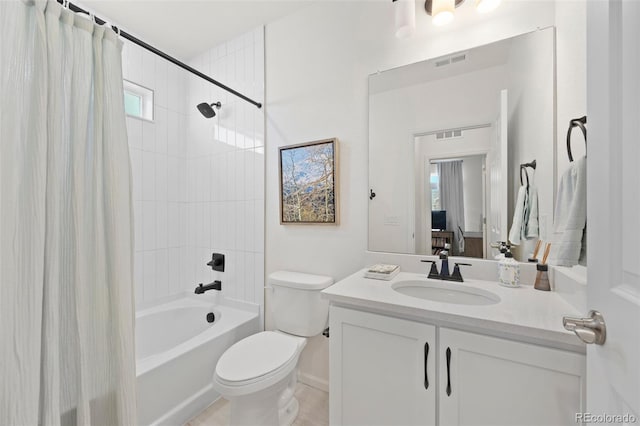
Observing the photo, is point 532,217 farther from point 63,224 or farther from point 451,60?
point 63,224

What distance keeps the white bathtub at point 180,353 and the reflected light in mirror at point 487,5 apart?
7.82 ft

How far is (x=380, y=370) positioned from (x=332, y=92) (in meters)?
1.65

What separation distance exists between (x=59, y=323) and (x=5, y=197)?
15.5 inches

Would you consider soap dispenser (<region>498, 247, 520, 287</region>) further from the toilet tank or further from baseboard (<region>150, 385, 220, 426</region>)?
baseboard (<region>150, 385, 220, 426</region>)

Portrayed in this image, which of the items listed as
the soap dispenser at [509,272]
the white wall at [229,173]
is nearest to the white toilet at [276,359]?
the white wall at [229,173]

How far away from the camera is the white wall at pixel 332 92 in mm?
1532

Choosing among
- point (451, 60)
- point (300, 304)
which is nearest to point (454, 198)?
point (451, 60)

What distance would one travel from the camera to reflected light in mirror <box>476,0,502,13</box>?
128 cm

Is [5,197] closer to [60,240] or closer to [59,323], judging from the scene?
[60,240]

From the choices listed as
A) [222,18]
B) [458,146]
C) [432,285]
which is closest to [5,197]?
[432,285]

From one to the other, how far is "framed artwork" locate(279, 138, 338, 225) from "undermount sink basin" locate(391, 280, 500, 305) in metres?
0.62

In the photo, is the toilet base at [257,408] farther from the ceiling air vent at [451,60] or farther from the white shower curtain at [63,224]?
the ceiling air vent at [451,60]

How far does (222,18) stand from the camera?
1.98 m

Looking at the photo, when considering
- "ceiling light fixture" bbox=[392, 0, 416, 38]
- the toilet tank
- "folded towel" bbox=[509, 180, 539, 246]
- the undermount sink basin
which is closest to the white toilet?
the toilet tank
